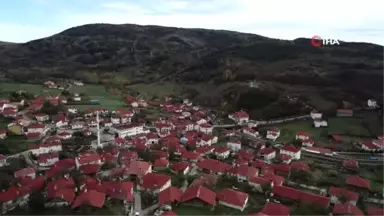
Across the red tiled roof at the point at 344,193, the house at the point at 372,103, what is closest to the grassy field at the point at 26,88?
the house at the point at 372,103

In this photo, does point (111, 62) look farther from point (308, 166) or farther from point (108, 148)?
point (308, 166)

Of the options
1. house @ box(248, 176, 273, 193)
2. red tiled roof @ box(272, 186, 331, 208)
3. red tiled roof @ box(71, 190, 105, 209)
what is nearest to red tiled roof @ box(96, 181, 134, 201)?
red tiled roof @ box(71, 190, 105, 209)

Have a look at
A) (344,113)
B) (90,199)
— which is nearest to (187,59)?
(344,113)

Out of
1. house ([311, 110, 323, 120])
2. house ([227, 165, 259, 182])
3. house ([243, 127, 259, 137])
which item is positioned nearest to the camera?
house ([227, 165, 259, 182])

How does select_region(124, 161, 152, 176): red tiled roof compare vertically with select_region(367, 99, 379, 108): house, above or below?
below

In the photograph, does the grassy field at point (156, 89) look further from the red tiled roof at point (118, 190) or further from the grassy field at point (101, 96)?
the red tiled roof at point (118, 190)

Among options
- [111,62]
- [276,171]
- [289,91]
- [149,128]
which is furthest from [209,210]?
[111,62]

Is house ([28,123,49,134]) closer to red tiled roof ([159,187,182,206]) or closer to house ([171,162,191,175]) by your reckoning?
house ([171,162,191,175])
